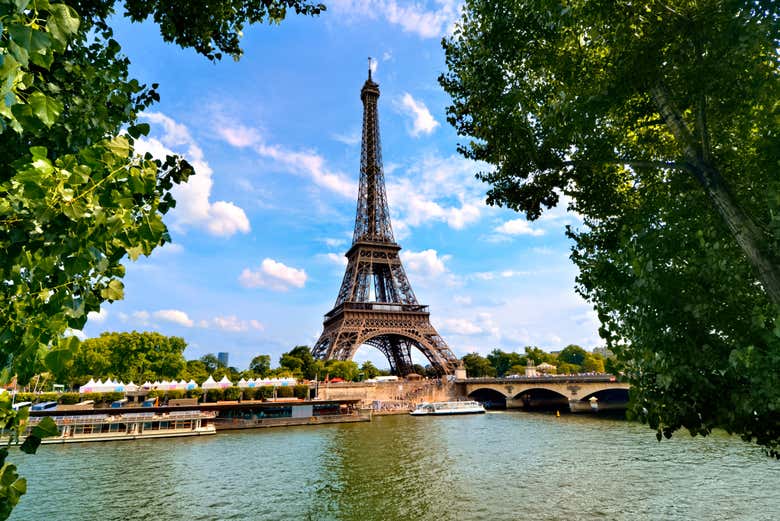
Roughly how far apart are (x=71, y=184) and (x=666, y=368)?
23.2 ft

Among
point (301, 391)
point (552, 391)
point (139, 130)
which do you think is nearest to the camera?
point (139, 130)

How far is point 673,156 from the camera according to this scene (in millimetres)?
8508

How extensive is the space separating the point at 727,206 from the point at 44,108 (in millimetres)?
7337

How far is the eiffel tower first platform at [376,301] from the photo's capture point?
59.3 m

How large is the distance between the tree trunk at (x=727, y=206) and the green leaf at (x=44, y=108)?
705cm

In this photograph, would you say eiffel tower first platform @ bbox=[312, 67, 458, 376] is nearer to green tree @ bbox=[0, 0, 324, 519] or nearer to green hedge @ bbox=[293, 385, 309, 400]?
green hedge @ bbox=[293, 385, 309, 400]

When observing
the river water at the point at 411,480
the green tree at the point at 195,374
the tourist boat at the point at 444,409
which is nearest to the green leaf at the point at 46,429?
the river water at the point at 411,480

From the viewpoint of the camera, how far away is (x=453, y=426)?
128 feet

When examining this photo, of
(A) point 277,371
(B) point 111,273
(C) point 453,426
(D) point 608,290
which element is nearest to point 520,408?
(C) point 453,426

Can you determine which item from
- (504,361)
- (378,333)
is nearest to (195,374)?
(378,333)

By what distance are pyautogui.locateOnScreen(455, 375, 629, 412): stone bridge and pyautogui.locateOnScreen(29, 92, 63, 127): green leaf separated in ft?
169

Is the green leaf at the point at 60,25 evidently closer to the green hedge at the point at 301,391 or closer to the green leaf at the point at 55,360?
the green leaf at the point at 55,360

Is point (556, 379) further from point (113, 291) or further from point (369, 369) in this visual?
point (113, 291)

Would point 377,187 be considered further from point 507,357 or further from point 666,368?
point 666,368
